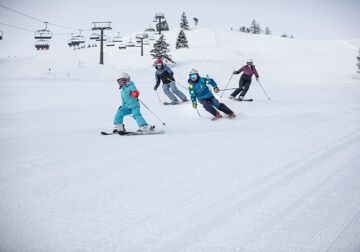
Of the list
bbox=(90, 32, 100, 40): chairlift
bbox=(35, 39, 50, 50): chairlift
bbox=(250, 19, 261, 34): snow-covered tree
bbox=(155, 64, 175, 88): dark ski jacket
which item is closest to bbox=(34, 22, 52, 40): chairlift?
bbox=(35, 39, 50, 50): chairlift

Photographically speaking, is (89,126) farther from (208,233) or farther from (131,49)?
(131,49)

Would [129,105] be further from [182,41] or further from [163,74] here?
[182,41]

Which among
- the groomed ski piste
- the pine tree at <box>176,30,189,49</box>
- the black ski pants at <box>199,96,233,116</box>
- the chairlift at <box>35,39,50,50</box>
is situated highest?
the pine tree at <box>176,30,189,49</box>

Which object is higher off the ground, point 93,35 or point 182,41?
point 182,41

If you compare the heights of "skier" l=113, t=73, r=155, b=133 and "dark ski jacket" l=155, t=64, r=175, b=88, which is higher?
"dark ski jacket" l=155, t=64, r=175, b=88

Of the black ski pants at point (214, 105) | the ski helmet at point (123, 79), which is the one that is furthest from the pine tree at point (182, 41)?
the ski helmet at point (123, 79)

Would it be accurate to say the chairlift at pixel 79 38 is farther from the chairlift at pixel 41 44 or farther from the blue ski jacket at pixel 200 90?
the blue ski jacket at pixel 200 90

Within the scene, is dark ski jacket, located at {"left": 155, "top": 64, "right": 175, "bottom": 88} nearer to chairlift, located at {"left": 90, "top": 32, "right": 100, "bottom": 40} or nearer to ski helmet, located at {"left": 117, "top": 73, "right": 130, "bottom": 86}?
ski helmet, located at {"left": 117, "top": 73, "right": 130, "bottom": 86}

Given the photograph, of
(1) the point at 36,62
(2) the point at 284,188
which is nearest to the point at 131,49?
(1) the point at 36,62

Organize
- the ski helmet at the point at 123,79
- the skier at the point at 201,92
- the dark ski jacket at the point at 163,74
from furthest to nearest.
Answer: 1. the dark ski jacket at the point at 163,74
2. the skier at the point at 201,92
3. the ski helmet at the point at 123,79

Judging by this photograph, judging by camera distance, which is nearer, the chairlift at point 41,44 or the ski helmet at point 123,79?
the ski helmet at point 123,79

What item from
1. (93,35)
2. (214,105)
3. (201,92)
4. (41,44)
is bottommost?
(214,105)

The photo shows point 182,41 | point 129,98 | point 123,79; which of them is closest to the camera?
point 129,98

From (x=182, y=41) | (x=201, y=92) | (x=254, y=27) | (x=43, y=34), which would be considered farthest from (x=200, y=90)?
(x=254, y=27)
